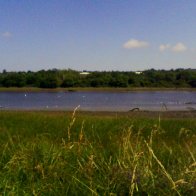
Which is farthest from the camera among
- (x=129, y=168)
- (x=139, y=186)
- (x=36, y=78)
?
(x=36, y=78)

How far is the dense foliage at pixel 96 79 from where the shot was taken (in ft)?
367

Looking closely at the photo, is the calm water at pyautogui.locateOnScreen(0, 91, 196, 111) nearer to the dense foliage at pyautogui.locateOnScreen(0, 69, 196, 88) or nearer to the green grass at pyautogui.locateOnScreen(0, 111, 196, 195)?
the dense foliage at pyautogui.locateOnScreen(0, 69, 196, 88)

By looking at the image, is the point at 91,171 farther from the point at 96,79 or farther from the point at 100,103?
the point at 96,79

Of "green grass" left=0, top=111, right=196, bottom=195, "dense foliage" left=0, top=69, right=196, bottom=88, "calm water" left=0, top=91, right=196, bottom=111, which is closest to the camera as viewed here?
"green grass" left=0, top=111, right=196, bottom=195

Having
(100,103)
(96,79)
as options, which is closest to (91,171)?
(100,103)

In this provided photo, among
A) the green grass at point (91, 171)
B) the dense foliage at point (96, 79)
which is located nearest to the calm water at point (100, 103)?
the dense foliage at point (96, 79)

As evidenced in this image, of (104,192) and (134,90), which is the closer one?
(104,192)

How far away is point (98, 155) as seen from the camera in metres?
6.25

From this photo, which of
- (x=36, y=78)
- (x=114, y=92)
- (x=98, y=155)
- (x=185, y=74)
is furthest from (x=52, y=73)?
(x=98, y=155)

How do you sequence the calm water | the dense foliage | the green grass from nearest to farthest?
1. the green grass
2. the calm water
3. the dense foliage

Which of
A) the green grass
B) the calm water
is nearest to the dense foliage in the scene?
the calm water

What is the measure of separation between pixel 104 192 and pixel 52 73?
11091cm

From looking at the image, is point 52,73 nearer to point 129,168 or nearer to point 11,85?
point 11,85

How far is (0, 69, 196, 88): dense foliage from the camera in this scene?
112 m
